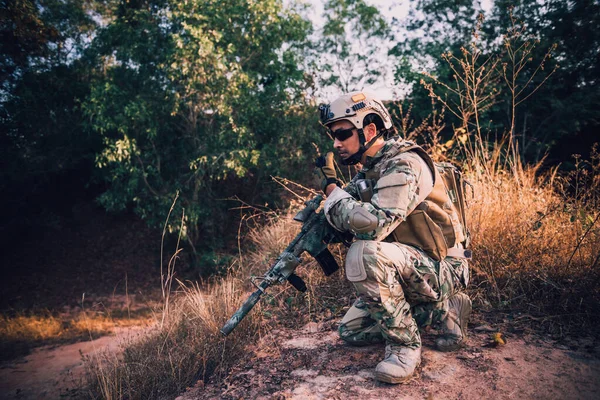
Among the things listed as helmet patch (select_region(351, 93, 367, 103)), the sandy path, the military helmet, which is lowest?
the sandy path

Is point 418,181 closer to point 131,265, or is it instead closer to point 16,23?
point 16,23

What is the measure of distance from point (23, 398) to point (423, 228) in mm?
5562

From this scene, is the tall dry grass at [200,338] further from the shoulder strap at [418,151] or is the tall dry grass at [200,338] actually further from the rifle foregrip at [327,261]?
the shoulder strap at [418,151]

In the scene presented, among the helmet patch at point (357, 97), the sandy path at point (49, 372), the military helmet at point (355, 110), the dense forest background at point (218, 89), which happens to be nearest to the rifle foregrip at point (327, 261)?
the military helmet at point (355, 110)

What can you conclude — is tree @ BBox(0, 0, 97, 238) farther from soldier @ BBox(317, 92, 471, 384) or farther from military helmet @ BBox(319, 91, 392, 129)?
soldier @ BBox(317, 92, 471, 384)

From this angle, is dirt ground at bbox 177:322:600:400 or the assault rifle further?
the assault rifle

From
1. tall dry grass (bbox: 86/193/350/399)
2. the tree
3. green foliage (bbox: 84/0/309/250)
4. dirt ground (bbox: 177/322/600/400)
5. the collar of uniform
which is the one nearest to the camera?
dirt ground (bbox: 177/322/600/400)

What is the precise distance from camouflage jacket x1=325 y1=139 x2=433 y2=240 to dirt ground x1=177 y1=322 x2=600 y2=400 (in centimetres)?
83

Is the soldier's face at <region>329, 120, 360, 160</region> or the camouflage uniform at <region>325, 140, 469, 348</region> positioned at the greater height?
the soldier's face at <region>329, 120, 360, 160</region>

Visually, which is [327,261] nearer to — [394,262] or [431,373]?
[394,262]

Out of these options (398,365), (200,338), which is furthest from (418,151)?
(200,338)

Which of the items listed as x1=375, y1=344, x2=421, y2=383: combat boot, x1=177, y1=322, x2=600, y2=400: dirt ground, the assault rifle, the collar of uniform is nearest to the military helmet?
the collar of uniform

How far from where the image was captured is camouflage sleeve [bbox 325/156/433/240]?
6.93 ft

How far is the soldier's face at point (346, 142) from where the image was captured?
251 centimetres
